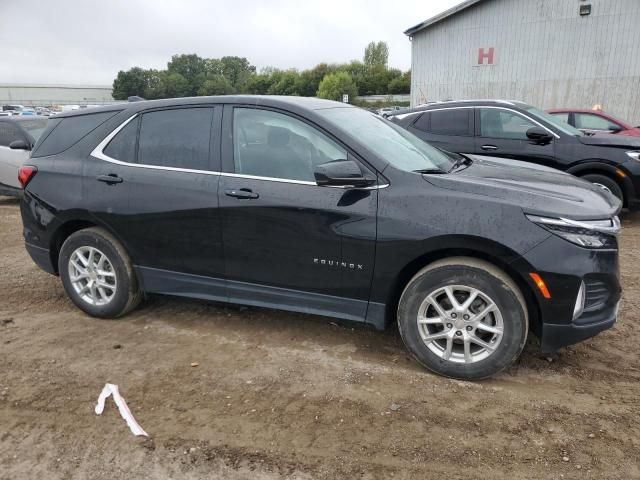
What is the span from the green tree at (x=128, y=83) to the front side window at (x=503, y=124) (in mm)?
82736

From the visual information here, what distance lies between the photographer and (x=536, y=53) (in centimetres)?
2012

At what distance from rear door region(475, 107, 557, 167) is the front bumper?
15.2ft

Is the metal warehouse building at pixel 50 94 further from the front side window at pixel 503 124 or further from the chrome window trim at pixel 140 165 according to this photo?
the chrome window trim at pixel 140 165

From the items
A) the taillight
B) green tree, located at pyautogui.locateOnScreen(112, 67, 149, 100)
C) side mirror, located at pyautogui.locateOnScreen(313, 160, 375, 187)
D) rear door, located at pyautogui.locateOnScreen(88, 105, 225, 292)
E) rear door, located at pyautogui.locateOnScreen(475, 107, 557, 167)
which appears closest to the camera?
side mirror, located at pyautogui.locateOnScreen(313, 160, 375, 187)

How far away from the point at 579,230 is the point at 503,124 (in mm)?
5059

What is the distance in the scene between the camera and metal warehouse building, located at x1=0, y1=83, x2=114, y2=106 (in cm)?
7406

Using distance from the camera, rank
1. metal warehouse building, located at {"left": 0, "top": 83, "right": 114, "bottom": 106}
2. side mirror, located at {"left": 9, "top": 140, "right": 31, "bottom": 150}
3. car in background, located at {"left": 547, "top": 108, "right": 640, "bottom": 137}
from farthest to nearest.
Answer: metal warehouse building, located at {"left": 0, "top": 83, "right": 114, "bottom": 106}, car in background, located at {"left": 547, "top": 108, "right": 640, "bottom": 137}, side mirror, located at {"left": 9, "top": 140, "right": 31, "bottom": 150}

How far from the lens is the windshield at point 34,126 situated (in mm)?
9852

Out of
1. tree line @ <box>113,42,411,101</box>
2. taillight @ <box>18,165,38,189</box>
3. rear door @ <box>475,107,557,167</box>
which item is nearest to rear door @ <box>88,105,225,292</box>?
taillight @ <box>18,165,38,189</box>

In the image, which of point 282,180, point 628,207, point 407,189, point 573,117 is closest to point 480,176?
point 407,189

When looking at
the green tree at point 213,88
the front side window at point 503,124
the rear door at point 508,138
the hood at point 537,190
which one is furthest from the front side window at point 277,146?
the green tree at point 213,88

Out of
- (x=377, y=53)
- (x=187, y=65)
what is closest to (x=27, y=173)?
(x=187, y=65)

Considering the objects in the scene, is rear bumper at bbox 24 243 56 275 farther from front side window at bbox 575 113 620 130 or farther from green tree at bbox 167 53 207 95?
green tree at bbox 167 53 207 95

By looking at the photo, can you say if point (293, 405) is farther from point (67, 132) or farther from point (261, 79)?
point (261, 79)
